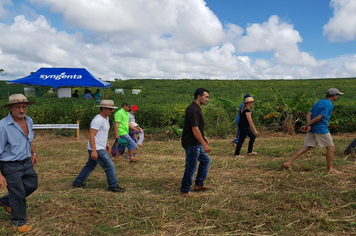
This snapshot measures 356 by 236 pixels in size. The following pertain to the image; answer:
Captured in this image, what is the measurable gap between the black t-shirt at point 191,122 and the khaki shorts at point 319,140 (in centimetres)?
274

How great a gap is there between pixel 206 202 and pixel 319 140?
299cm

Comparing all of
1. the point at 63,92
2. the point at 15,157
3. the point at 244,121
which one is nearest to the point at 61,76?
the point at 63,92

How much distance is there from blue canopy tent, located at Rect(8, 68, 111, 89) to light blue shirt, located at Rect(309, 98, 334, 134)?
17952 millimetres

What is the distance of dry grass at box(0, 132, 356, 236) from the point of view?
3.98m

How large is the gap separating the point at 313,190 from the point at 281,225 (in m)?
1.72

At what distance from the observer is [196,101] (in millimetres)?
5016

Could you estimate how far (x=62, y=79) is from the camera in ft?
73.4

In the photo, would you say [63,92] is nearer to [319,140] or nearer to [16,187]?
[16,187]

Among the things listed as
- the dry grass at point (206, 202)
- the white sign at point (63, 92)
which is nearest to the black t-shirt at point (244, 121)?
the dry grass at point (206, 202)

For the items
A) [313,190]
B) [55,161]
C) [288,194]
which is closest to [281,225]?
[288,194]

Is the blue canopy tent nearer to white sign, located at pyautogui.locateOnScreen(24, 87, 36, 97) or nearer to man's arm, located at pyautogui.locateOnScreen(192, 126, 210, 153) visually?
white sign, located at pyautogui.locateOnScreen(24, 87, 36, 97)

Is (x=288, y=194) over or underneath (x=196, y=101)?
underneath

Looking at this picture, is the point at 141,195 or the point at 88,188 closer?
the point at 141,195

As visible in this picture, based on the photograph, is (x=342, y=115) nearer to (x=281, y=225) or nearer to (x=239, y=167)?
(x=239, y=167)
